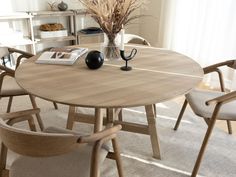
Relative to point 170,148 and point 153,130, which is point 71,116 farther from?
point 170,148

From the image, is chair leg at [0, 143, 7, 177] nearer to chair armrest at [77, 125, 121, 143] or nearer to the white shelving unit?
chair armrest at [77, 125, 121, 143]

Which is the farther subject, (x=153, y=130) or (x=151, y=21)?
(x=151, y=21)

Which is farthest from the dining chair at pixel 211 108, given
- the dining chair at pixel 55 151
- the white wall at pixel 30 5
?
the white wall at pixel 30 5

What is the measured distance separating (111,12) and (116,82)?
18.2 inches

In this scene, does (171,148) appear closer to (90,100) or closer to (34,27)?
(90,100)

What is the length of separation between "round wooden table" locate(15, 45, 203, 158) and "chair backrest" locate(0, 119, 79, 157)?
27 centimetres

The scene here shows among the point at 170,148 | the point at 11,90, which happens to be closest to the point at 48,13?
the point at 11,90

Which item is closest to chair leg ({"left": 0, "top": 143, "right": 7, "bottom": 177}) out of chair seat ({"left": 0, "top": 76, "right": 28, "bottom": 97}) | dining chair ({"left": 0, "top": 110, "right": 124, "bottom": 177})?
dining chair ({"left": 0, "top": 110, "right": 124, "bottom": 177})

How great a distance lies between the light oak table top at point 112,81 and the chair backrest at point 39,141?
0.26m

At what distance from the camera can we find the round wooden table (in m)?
1.27

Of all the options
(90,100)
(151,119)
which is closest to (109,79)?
(90,100)

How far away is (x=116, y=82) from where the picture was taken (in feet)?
4.79

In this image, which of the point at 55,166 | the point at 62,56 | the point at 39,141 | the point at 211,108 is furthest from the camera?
the point at 62,56

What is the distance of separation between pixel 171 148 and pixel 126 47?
89cm
